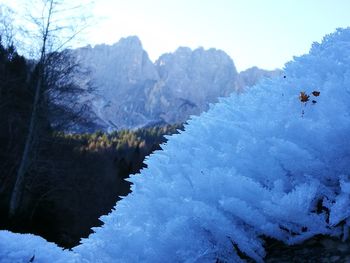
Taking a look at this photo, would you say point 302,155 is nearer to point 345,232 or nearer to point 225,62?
point 345,232

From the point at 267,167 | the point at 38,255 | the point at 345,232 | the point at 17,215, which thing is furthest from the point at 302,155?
the point at 17,215

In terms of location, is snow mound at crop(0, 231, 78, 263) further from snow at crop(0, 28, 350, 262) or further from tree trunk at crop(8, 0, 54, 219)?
tree trunk at crop(8, 0, 54, 219)

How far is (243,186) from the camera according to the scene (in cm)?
99

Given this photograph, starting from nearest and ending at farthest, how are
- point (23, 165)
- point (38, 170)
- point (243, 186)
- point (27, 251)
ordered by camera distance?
point (243, 186) < point (27, 251) < point (23, 165) < point (38, 170)

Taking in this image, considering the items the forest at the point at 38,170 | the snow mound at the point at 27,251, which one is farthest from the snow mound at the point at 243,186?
A: the forest at the point at 38,170

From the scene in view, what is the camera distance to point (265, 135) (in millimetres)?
1123

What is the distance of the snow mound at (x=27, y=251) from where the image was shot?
1291mm

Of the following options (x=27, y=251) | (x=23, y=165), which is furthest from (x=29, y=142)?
(x=27, y=251)

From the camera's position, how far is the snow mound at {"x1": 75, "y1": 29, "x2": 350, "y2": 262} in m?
0.96

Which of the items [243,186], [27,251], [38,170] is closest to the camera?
[243,186]

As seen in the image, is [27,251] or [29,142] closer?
[27,251]

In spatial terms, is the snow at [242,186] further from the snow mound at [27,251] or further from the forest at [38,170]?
the forest at [38,170]

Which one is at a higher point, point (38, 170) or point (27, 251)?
point (27, 251)

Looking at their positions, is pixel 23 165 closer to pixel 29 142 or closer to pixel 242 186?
pixel 29 142
